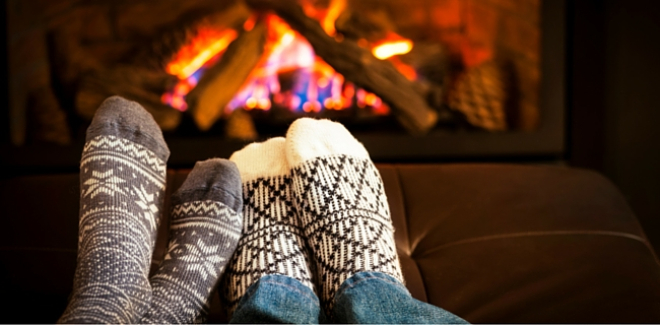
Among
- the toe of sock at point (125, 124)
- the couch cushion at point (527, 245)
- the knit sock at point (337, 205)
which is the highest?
the toe of sock at point (125, 124)

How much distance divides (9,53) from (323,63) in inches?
32.9

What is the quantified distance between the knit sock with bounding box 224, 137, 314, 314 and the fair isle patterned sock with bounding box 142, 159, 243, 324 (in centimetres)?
2

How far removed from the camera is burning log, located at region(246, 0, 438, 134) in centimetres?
149

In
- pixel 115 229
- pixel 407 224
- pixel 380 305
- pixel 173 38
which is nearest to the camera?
pixel 380 305

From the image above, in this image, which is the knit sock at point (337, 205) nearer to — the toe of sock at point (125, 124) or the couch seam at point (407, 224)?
the couch seam at point (407, 224)

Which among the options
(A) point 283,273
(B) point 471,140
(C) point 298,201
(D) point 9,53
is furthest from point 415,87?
(D) point 9,53

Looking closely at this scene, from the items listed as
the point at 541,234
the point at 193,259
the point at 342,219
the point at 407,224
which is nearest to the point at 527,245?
the point at 541,234

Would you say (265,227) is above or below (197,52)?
below

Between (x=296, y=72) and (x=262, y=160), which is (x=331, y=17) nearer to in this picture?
(x=296, y=72)

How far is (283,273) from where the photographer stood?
76 centimetres

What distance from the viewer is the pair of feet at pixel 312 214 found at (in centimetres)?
76

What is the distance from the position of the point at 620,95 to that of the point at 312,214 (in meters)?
1.16

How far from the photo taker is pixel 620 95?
1.57m

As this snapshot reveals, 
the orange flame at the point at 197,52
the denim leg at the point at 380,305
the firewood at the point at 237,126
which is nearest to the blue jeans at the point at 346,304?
the denim leg at the point at 380,305
